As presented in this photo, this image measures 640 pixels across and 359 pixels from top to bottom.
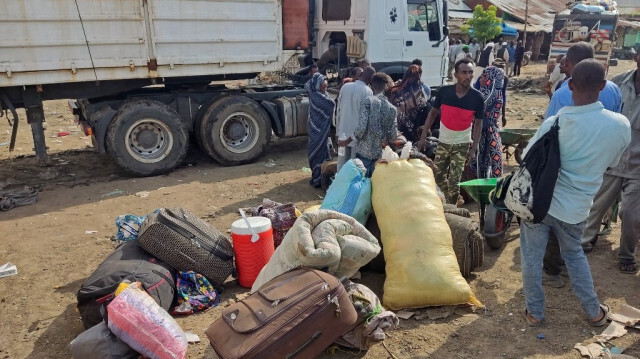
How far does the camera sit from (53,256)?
4262 mm

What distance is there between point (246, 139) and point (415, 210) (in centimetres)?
435

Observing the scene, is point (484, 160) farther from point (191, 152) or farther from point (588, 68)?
point (191, 152)

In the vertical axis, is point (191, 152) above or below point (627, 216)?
below

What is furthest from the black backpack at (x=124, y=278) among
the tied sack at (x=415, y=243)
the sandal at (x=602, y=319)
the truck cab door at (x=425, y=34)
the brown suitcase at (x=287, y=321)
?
the truck cab door at (x=425, y=34)

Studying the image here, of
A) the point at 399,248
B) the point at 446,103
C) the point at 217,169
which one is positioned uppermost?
the point at 446,103

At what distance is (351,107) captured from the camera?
5148 mm

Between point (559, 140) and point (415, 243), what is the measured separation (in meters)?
1.15

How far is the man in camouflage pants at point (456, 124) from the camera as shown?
4.56 metres

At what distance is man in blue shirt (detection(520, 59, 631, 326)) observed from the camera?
2734 mm

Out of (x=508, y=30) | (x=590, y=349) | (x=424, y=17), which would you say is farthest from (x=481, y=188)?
(x=508, y=30)

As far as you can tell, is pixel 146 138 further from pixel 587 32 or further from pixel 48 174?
pixel 587 32

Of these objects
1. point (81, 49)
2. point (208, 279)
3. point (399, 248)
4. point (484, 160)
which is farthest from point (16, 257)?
point (484, 160)

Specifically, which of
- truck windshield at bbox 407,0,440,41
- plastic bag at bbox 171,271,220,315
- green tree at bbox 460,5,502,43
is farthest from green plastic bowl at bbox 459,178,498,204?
green tree at bbox 460,5,502,43

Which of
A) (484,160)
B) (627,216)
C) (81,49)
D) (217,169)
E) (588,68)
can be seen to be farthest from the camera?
(217,169)
